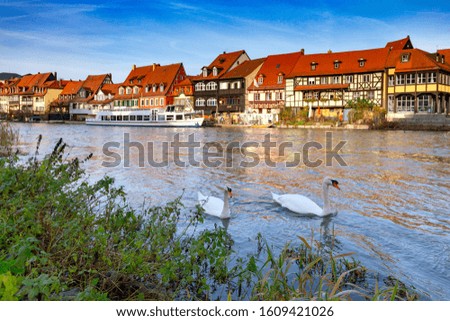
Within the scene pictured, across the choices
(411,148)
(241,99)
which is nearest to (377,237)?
(411,148)

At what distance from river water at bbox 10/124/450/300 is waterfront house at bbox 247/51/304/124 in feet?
111

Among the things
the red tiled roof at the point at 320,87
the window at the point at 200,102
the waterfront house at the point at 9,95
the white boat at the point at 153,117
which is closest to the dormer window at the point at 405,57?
the red tiled roof at the point at 320,87

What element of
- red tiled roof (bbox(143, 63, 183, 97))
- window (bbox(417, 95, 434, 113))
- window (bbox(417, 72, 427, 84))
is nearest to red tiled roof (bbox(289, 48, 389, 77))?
window (bbox(417, 72, 427, 84))

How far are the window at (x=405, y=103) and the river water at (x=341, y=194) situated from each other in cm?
2577

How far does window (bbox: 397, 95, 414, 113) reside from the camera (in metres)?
43.1

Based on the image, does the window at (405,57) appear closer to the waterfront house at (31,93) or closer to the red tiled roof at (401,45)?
the red tiled roof at (401,45)

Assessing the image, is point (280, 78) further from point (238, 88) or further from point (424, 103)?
point (424, 103)

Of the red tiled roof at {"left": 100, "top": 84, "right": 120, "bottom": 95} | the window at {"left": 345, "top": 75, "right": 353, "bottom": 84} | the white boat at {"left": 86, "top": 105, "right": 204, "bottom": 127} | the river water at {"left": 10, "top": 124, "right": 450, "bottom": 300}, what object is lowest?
the river water at {"left": 10, "top": 124, "right": 450, "bottom": 300}

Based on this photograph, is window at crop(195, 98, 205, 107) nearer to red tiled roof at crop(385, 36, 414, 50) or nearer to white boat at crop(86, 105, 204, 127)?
white boat at crop(86, 105, 204, 127)

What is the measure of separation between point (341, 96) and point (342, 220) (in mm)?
41475

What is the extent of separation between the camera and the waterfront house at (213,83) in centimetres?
5900
